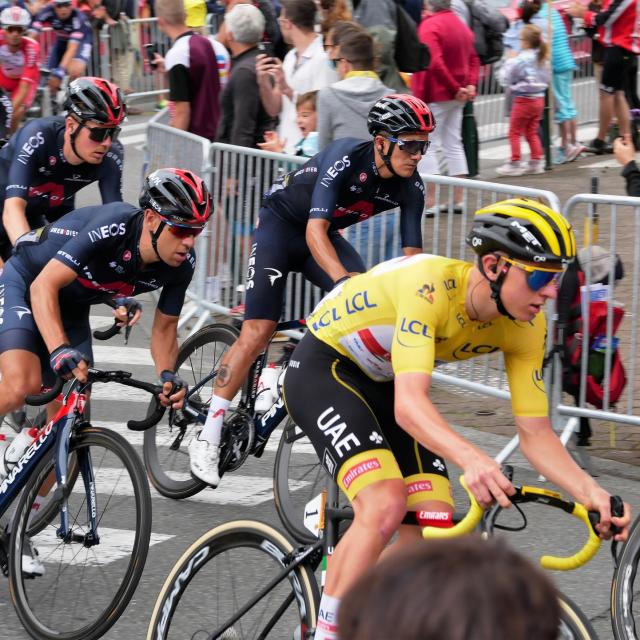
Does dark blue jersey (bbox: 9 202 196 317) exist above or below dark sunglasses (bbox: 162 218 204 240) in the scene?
Answer: below

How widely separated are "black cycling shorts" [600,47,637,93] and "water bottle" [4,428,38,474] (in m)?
9.30

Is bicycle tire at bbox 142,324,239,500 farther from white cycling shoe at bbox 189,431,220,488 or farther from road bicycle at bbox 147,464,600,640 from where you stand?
road bicycle at bbox 147,464,600,640

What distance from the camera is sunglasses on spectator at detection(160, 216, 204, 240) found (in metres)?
5.39

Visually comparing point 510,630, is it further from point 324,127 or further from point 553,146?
point 553,146

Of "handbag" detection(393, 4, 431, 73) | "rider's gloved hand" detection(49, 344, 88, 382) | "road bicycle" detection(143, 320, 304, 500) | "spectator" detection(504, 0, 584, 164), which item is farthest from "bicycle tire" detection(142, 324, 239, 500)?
"spectator" detection(504, 0, 584, 164)

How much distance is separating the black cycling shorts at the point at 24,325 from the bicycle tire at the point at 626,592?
2310 millimetres

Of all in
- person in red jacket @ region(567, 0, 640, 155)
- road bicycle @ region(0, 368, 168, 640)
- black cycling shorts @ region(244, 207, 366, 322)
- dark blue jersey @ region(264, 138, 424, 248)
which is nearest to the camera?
road bicycle @ region(0, 368, 168, 640)

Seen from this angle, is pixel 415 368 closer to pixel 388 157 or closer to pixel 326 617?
pixel 326 617

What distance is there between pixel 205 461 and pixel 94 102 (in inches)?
74.6

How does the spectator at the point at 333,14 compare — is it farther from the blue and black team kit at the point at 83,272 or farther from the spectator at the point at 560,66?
the blue and black team kit at the point at 83,272

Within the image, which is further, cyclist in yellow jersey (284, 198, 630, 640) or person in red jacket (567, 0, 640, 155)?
person in red jacket (567, 0, 640, 155)

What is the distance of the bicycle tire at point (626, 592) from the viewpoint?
420cm

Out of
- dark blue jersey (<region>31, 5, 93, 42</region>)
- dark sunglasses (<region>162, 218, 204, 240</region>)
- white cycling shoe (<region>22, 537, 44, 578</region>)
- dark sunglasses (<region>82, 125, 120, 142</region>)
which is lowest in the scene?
white cycling shoe (<region>22, 537, 44, 578</region>)

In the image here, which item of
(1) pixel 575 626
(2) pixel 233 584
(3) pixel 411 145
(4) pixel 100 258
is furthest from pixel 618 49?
(1) pixel 575 626
